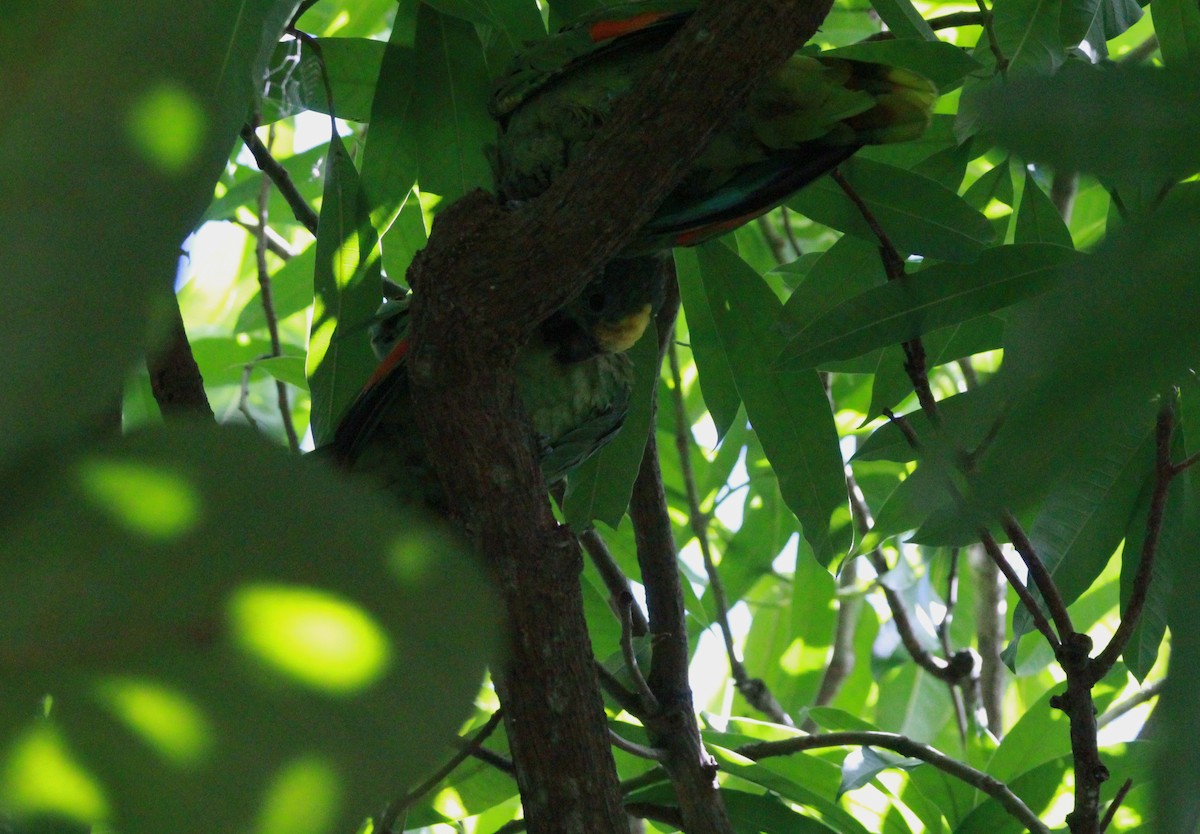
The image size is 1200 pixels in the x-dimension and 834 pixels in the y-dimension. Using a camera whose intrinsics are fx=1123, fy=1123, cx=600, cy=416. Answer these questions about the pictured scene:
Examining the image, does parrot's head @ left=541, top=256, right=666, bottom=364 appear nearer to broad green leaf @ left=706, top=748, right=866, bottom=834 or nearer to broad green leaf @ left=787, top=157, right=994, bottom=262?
broad green leaf @ left=787, top=157, right=994, bottom=262

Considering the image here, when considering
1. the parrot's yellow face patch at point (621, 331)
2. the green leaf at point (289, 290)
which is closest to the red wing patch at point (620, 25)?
the parrot's yellow face patch at point (621, 331)

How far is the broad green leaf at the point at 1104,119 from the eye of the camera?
340 mm

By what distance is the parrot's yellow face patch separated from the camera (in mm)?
1375

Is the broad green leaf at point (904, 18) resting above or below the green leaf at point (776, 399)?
above

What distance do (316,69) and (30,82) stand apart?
1308 millimetres

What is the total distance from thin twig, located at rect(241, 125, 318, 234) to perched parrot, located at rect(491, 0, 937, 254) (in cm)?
31

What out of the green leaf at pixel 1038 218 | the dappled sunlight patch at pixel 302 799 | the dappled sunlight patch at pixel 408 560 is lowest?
the dappled sunlight patch at pixel 302 799

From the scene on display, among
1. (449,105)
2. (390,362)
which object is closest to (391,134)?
(449,105)

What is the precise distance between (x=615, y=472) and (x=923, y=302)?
0.52 metres

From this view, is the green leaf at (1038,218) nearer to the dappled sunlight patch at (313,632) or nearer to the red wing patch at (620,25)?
the red wing patch at (620,25)

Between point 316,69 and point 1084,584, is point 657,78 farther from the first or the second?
point 1084,584

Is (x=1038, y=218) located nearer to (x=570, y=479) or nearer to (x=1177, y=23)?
(x=1177, y=23)

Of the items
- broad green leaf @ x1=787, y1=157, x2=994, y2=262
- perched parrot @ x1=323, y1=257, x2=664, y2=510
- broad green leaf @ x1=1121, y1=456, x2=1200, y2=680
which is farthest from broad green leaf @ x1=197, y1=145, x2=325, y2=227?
broad green leaf @ x1=1121, y1=456, x2=1200, y2=680

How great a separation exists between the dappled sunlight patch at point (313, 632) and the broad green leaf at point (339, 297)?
1.08 meters
